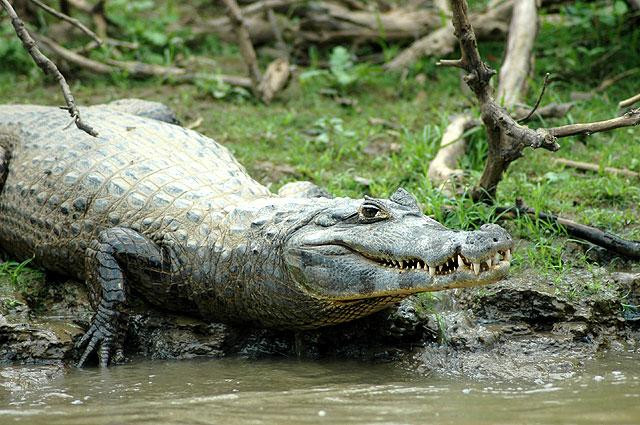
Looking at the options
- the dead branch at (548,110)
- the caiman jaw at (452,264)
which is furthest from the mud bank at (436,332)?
the dead branch at (548,110)

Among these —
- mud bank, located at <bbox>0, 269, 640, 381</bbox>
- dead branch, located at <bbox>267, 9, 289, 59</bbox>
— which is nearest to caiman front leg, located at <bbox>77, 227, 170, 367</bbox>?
mud bank, located at <bbox>0, 269, 640, 381</bbox>

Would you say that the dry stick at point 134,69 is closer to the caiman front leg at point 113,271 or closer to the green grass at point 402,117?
the green grass at point 402,117

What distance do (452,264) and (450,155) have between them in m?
2.83

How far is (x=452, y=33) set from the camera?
29.9 ft

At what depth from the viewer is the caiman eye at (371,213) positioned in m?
4.97

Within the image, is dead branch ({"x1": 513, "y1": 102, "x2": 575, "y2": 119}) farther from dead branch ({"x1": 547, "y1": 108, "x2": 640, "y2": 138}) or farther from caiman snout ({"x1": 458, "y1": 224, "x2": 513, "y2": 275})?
caiman snout ({"x1": 458, "y1": 224, "x2": 513, "y2": 275})

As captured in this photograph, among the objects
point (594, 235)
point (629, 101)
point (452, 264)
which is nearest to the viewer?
point (452, 264)

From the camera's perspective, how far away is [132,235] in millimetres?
5574

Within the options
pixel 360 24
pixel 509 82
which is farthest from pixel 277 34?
pixel 509 82

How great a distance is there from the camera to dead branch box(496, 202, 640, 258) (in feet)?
19.2

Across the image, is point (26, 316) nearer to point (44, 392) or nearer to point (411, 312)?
point (44, 392)

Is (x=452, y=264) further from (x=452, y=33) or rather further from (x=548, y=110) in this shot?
(x=452, y=33)

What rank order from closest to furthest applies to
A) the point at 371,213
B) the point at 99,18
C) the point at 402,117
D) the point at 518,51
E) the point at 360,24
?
1. the point at 371,213
2. the point at 518,51
3. the point at 402,117
4. the point at 360,24
5. the point at 99,18

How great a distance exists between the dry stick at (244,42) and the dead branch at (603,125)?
418 centimetres
